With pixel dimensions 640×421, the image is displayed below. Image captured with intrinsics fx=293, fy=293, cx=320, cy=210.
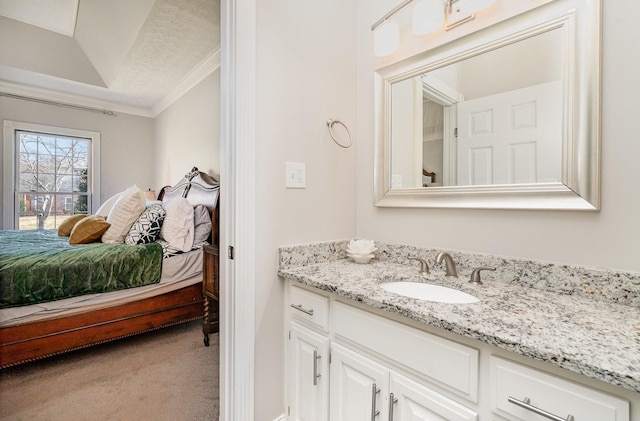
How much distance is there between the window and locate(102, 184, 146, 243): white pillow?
9.32 ft

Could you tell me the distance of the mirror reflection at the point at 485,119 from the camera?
3.48 ft

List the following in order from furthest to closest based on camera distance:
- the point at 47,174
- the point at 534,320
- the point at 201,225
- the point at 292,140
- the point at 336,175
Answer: the point at 47,174
the point at 201,225
the point at 336,175
the point at 292,140
the point at 534,320

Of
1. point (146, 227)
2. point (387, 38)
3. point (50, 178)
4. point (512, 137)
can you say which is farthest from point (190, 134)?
point (512, 137)

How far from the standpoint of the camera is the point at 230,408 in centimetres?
125

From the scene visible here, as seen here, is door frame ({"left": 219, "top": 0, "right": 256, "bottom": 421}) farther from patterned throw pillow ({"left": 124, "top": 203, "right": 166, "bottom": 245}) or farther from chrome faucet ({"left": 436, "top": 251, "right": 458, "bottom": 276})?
patterned throw pillow ({"left": 124, "top": 203, "right": 166, "bottom": 245})

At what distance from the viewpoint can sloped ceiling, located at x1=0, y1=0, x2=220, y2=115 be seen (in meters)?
2.67

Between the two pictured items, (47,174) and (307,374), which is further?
(47,174)

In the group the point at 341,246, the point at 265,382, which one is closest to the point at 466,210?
the point at 341,246

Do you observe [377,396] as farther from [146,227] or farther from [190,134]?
[190,134]

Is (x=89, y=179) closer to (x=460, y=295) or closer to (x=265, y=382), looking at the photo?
(x=265, y=382)

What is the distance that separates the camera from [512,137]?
115 cm

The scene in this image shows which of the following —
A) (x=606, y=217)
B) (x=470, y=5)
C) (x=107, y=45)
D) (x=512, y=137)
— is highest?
(x=107, y=45)

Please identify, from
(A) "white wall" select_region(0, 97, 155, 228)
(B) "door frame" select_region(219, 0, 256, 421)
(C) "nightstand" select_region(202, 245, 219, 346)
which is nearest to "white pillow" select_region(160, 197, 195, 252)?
(C) "nightstand" select_region(202, 245, 219, 346)

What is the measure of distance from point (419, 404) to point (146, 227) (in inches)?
96.5
